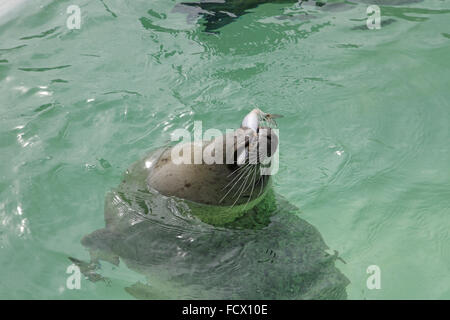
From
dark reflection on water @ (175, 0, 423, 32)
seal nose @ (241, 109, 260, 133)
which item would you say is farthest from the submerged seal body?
dark reflection on water @ (175, 0, 423, 32)

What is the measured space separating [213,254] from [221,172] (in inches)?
25.3

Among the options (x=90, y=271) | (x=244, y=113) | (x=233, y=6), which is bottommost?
(x=90, y=271)

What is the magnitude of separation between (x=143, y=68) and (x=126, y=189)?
101 inches

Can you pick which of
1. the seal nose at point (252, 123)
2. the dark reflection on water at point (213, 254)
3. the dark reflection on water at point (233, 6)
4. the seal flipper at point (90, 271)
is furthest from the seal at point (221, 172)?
the dark reflection on water at point (233, 6)

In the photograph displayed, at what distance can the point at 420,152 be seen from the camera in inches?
204

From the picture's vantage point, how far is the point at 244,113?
222 inches

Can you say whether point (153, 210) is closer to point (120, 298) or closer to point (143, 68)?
point (120, 298)

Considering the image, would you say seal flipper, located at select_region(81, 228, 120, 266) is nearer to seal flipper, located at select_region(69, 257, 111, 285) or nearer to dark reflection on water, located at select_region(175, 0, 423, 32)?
seal flipper, located at select_region(69, 257, 111, 285)

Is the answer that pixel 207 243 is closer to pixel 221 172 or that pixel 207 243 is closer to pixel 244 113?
pixel 221 172

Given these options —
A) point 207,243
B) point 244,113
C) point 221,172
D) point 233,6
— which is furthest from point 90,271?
point 233,6

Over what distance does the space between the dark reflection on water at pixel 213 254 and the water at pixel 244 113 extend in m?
0.21

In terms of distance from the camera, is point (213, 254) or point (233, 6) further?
point (233, 6)

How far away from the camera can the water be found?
4336 mm

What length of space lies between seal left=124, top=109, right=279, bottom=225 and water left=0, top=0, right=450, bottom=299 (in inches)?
28.2
